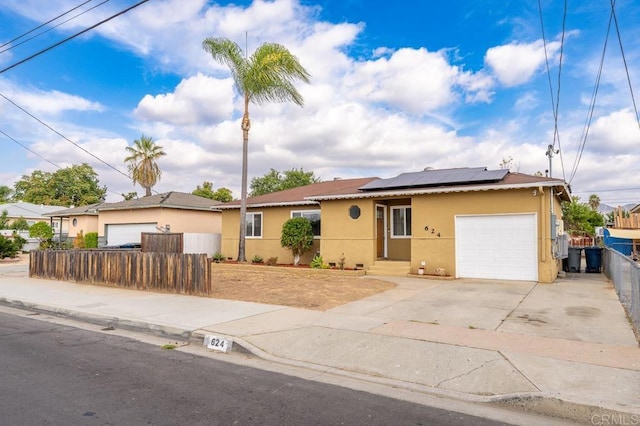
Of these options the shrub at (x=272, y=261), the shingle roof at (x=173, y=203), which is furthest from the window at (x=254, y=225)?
the shingle roof at (x=173, y=203)

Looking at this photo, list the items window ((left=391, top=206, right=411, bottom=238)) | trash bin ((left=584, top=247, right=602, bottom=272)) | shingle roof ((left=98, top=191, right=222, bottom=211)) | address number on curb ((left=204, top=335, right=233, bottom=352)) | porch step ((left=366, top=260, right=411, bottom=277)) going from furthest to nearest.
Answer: shingle roof ((left=98, top=191, right=222, bottom=211)) < window ((left=391, top=206, right=411, bottom=238)) < trash bin ((left=584, top=247, right=602, bottom=272)) < porch step ((left=366, top=260, right=411, bottom=277)) < address number on curb ((left=204, top=335, right=233, bottom=352))

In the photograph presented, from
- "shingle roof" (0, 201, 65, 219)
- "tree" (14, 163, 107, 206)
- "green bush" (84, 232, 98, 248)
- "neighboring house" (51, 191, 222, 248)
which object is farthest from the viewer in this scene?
"tree" (14, 163, 107, 206)

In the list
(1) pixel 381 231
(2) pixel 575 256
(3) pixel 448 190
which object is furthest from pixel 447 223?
(2) pixel 575 256

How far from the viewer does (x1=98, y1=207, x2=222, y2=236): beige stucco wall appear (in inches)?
1045

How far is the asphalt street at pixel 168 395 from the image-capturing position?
13.9 feet

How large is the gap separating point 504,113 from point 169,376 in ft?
63.0

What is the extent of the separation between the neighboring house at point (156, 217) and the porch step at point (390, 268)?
11204 millimetres

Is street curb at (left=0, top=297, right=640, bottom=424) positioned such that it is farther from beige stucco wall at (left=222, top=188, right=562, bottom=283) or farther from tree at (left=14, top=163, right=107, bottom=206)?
tree at (left=14, top=163, right=107, bottom=206)

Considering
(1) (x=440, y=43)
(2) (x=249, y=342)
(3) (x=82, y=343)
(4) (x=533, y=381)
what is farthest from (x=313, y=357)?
(1) (x=440, y=43)

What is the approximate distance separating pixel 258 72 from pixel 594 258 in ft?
55.2

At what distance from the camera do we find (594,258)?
18.3 m

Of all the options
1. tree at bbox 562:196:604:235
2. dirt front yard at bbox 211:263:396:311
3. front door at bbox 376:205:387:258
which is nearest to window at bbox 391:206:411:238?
front door at bbox 376:205:387:258

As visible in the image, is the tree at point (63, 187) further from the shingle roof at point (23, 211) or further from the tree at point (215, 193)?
the tree at point (215, 193)

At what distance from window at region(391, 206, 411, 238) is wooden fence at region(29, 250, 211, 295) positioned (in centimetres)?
942
